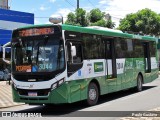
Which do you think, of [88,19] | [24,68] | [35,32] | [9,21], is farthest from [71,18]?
[24,68]

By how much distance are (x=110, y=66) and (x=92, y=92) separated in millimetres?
2094

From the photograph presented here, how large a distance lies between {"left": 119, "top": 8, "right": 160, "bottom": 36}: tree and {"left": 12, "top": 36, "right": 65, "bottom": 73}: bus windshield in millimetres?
35973

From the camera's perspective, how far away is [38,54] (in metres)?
12.6

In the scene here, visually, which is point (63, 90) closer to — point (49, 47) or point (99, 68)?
point (49, 47)

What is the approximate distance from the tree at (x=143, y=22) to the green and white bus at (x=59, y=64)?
109 feet

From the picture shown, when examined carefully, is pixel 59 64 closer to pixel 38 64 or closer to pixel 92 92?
pixel 38 64

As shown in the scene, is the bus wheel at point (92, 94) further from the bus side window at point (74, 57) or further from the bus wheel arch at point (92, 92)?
the bus side window at point (74, 57)

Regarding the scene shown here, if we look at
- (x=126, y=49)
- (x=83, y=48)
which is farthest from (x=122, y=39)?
(x=83, y=48)

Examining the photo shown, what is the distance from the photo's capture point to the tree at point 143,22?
157ft

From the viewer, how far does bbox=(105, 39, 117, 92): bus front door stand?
15.7 m

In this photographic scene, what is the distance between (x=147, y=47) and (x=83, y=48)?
825 cm

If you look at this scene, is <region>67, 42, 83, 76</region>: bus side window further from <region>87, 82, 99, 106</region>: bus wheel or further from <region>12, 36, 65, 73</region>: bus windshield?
<region>87, 82, 99, 106</region>: bus wheel

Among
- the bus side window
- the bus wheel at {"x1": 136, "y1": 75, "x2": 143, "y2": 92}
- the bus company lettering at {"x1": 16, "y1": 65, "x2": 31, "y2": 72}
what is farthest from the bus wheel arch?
the bus wheel at {"x1": 136, "y1": 75, "x2": 143, "y2": 92}

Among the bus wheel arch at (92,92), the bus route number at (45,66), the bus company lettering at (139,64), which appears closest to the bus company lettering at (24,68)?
the bus route number at (45,66)
